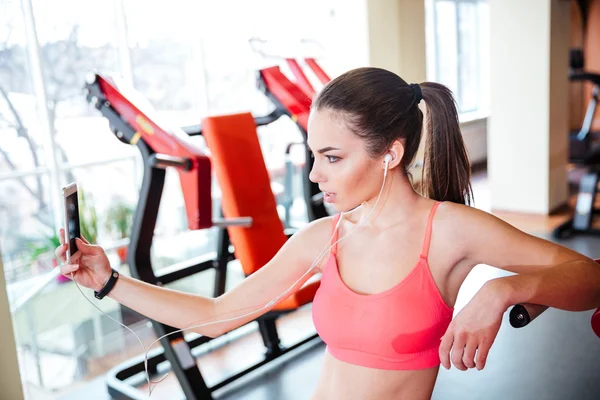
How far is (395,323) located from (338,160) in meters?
0.32

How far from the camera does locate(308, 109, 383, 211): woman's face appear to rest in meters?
1.18

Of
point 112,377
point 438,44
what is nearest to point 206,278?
point 112,377

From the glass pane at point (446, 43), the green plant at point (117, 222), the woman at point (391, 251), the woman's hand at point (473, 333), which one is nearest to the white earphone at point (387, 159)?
the woman at point (391, 251)

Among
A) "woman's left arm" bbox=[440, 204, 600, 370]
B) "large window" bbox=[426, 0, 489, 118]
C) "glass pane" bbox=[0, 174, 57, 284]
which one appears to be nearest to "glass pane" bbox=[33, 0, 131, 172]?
"glass pane" bbox=[0, 174, 57, 284]

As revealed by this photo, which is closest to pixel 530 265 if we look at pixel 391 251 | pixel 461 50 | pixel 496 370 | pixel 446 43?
pixel 391 251

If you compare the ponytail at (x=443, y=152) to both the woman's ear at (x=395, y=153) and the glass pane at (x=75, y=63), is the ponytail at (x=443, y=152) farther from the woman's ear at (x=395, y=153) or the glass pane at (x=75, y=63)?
the glass pane at (x=75, y=63)

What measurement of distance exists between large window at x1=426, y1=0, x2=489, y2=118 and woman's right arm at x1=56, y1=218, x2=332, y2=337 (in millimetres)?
6164

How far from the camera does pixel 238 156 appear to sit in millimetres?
2680

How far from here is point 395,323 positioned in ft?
3.80

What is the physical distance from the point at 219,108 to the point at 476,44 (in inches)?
187

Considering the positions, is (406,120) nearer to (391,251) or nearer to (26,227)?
(391,251)

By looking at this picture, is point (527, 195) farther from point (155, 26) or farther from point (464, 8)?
point (464, 8)

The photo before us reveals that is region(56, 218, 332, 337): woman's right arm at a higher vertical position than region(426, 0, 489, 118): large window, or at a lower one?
lower

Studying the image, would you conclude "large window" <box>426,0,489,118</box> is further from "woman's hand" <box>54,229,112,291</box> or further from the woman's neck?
"woman's hand" <box>54,229,112,291</box>
